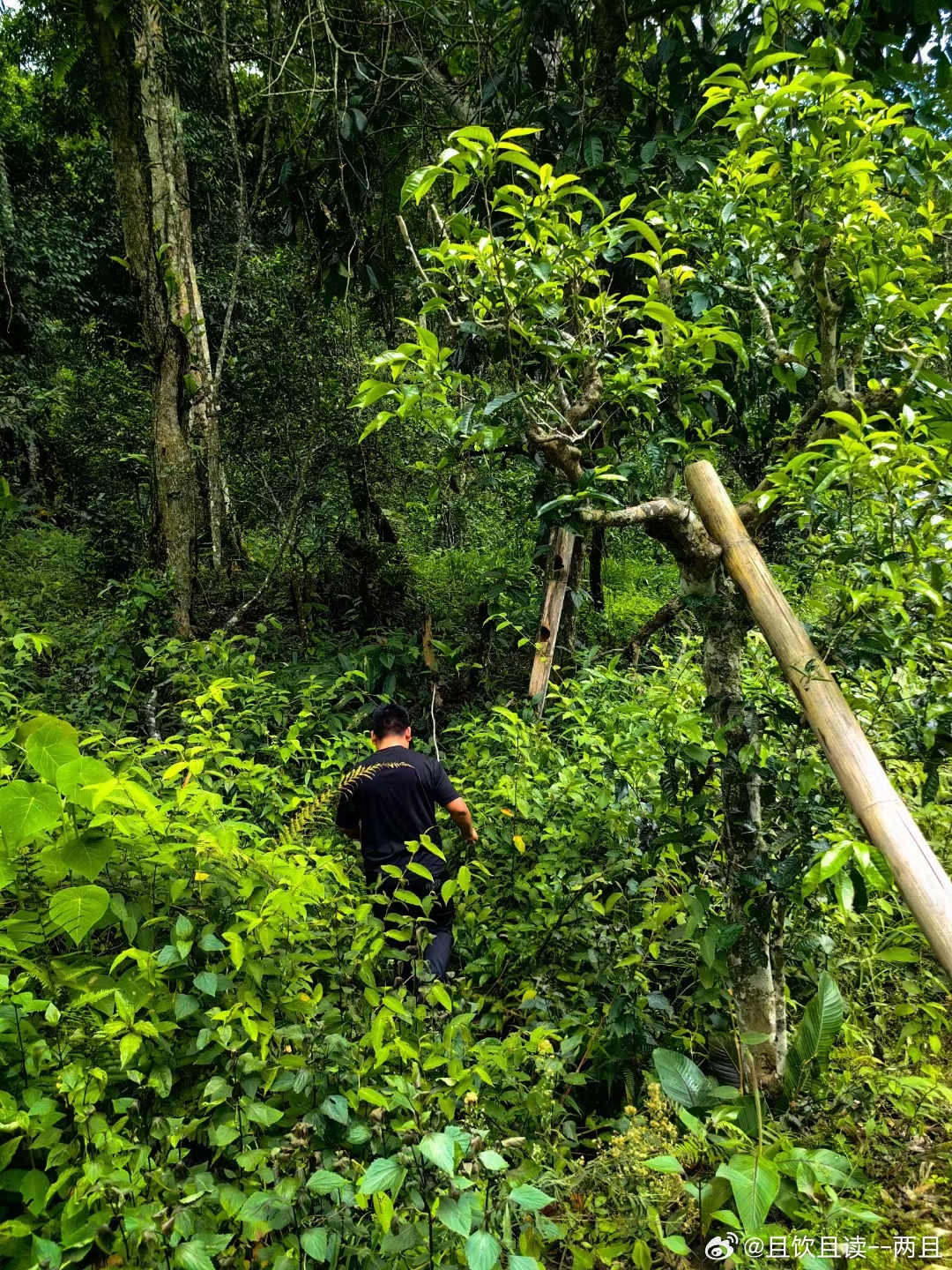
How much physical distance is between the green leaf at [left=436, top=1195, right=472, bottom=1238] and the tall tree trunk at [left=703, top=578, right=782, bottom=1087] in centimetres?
109

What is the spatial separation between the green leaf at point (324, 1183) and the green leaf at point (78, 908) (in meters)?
0.64

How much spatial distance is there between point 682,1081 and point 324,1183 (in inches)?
34.3

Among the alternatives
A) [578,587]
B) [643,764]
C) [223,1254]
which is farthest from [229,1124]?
[578,587]

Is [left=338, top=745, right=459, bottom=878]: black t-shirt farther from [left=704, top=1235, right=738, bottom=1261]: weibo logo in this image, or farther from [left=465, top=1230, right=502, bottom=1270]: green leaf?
[left=465, top=1230, right=502, bottom=1270]: green leaf

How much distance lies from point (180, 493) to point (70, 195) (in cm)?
808

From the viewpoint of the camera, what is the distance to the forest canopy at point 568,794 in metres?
1.42

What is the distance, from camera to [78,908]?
1.43 meters

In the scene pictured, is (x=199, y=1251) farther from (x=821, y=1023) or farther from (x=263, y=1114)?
(x=821, y=1023)

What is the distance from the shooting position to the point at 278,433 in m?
5.82

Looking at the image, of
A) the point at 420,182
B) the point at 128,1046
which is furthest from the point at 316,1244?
the point at 420,182

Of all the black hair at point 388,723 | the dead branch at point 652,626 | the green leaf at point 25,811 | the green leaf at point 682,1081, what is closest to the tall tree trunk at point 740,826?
the green leaf at point 682,1081

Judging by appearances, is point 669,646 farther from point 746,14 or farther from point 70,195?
point 70,195

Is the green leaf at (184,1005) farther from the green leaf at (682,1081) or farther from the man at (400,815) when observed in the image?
the man at (400,815)

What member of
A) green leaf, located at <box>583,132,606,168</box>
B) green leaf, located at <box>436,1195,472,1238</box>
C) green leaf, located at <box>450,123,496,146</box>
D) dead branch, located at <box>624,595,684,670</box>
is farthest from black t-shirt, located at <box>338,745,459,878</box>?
green leaf, located at <box>583,132,606,168</box>
